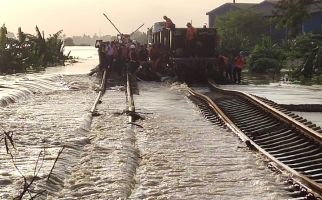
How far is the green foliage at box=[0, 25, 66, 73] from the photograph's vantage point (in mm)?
30562

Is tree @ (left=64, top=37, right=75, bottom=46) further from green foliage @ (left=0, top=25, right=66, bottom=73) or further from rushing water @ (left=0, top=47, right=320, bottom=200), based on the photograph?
rushing water @ (left=0, top=47, right=320, bottom=200)

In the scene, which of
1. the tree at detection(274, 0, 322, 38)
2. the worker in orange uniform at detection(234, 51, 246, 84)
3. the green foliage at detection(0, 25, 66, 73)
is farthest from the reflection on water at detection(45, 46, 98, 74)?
the tree at detection(274, 0, 322, 38)

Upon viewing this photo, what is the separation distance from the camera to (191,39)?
25.1 meters

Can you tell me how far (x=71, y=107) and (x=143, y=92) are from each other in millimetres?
4848

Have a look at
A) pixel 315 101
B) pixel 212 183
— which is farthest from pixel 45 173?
pixel 315 101

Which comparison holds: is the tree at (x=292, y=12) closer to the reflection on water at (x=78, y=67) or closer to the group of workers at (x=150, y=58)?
the group of workers at (x=150, y=58)

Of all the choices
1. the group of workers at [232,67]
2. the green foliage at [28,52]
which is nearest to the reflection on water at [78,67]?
the green foliage at [28,52]

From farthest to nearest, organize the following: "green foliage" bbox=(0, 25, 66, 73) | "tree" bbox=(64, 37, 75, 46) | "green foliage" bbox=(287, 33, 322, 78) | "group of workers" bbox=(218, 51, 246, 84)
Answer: "tree" bbox=(64, 37, 75, 46), "green foliage" bbox=(0, 25, 66, 73), "green foliage" bbox=(287, 33, 322, 78), "group of workers" bbox=(218, 51, 246, 84)

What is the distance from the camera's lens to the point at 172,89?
2091 cm

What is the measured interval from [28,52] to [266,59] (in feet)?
47.5

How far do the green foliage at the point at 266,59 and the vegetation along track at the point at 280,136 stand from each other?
18708mm

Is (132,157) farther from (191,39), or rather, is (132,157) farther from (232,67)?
(232,67)

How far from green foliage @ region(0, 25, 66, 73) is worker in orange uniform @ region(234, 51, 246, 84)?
12.0m

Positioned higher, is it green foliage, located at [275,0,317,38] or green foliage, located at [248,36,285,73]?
green foliage, located at [275,0,317,38]
